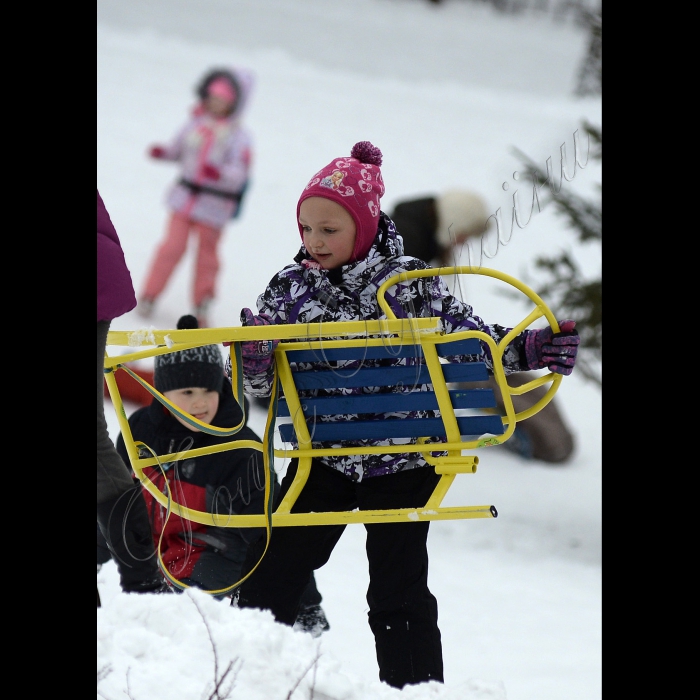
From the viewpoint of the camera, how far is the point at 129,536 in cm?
242

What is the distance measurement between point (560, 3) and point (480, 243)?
18786mm

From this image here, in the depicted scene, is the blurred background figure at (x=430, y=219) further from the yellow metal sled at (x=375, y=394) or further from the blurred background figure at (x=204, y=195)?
the blurred background figure at (x=204, y=195)

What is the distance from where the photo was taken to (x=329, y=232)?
230 cm

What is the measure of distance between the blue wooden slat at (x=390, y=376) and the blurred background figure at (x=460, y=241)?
248 millimetres

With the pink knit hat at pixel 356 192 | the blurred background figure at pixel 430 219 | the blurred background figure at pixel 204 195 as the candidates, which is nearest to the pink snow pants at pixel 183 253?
the blurred background figure at pixel 204 195

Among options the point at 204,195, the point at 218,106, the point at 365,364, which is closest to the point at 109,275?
the point at 365,364

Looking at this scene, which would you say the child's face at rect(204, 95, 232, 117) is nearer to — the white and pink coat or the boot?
the white and pink coat

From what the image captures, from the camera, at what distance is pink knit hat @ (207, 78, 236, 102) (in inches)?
325

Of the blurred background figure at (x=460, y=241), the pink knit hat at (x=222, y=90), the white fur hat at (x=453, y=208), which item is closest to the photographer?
the blurred background figure at (x=460, y=241)

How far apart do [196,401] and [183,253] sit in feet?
15.4

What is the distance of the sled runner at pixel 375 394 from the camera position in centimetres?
210

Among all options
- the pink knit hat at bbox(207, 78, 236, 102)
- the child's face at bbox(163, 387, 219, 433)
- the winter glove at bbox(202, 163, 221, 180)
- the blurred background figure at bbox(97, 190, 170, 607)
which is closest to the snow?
the blurred background figure at bbox(97, 190, 170, 607)
